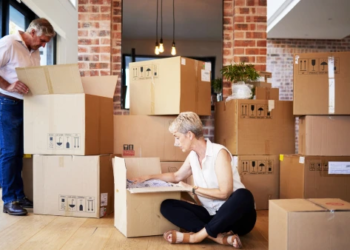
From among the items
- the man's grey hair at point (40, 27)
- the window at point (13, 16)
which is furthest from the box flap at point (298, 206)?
the window at point (13, 16)

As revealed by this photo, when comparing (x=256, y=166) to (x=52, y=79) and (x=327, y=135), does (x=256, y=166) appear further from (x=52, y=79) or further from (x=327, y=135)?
(x=52, y=79)

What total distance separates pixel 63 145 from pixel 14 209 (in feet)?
1.88

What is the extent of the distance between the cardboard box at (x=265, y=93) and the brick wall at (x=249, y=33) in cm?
46

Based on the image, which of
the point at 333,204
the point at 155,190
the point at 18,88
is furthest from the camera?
the point at 18,88

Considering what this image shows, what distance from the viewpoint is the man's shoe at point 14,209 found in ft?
9.37

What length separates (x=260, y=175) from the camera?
128 inches

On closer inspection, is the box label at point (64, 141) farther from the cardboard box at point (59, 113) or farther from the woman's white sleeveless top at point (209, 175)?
the woman's white sleeveless top at point (209, 175)

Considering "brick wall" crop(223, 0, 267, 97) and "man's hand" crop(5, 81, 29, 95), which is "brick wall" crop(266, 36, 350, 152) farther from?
"man's hand" crop(5, 81, 29, 95)

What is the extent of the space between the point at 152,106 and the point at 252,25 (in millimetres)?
1323

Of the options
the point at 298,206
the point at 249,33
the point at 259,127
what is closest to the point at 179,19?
the point at 249,33

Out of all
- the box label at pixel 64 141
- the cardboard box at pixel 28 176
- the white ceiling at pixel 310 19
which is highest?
the white ceiling at pixel 310 19

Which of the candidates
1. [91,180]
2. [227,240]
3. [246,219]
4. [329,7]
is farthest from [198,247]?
[329,7]

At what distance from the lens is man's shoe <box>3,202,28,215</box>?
2.86 metres

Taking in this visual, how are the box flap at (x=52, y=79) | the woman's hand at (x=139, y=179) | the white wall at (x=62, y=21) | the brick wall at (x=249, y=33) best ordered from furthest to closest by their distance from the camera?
the white wall at (x=62, y=21), the brick wall at (x=249, y=33), the box flap at (x=52, y=79), the woman's hand at (x=139, y=179)
